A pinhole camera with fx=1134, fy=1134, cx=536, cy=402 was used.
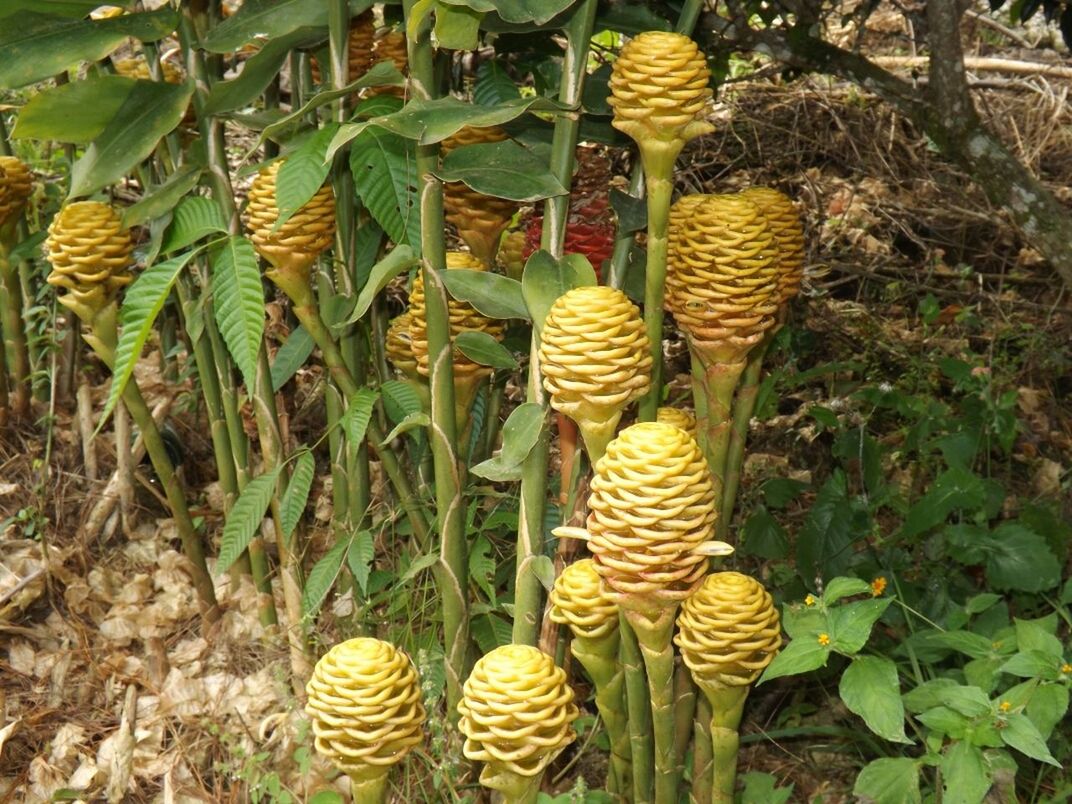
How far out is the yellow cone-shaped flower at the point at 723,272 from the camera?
1420 mm

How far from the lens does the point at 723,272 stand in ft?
4.72

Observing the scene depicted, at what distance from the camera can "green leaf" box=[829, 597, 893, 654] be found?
1463 mm

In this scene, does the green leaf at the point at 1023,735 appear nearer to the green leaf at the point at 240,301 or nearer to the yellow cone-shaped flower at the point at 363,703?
the yellow cone-shaped flower at the point at 363,703

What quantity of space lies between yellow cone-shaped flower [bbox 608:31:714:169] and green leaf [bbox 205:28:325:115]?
597mm

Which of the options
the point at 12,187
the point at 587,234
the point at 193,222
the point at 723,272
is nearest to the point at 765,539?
Answer: the point at 587,234

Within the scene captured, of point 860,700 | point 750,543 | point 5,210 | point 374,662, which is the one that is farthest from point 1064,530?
point 5,210

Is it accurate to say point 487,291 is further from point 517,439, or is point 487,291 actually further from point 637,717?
point 637,717

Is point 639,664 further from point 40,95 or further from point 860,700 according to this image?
point 40,95

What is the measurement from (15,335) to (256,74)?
1.24 m

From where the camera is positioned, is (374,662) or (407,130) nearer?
(374,662)

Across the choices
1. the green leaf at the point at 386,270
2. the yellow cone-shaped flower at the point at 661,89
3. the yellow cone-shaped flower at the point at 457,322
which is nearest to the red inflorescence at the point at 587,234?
the yellow cone-shaped flower at the point at 457,322

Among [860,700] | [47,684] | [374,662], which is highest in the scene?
[374,662]

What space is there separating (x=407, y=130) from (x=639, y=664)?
2.45 ft

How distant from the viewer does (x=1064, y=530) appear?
220 cm
